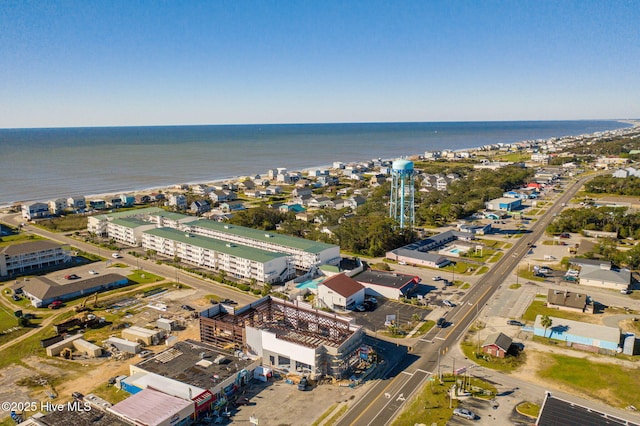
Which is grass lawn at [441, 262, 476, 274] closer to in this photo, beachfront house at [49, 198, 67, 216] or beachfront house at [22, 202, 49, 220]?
beachfront house at [22, 202, 49, 220]

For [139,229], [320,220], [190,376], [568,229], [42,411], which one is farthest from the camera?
[320,220]

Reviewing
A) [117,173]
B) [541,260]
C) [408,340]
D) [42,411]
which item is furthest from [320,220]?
[117,173]

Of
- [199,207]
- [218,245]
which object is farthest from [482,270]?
[199,207]

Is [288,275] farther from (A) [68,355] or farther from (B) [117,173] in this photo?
(B) [117,173]

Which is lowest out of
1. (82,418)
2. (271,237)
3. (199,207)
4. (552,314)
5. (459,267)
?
(552,314)

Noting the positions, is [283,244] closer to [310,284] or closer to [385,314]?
[310,284]

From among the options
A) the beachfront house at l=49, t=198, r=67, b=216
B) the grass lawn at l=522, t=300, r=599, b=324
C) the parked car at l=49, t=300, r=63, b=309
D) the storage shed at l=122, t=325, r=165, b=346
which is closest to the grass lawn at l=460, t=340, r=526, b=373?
the grass lawn at l=522, t=300, r=599, b=324

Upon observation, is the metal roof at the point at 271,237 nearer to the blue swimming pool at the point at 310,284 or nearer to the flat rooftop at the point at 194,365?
the blue swimming pool at the point at 310,284
